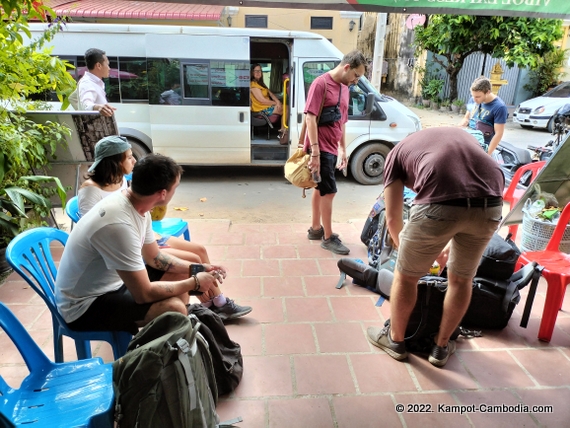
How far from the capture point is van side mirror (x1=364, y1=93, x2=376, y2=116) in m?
→ 5.93

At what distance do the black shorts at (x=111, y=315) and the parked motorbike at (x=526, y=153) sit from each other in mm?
4839

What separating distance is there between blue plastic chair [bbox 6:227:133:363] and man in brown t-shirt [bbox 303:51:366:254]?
2153mm

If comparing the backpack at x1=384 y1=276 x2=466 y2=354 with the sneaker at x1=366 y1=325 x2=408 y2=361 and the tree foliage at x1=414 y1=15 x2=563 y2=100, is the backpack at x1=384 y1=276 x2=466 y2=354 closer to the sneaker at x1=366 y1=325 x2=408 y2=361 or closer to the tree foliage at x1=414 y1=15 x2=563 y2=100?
the sneaker at x1=366 y1=325 x2=408 y2=361

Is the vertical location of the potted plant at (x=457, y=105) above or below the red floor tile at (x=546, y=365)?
above

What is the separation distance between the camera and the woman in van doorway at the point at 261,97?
6648mm

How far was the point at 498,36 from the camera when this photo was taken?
12.3 metres

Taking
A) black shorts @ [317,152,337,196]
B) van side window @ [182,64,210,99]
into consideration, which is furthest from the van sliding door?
black shorts @ [317,152,337,196]

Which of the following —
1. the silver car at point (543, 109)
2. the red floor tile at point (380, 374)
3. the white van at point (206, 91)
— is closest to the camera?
the red floor tile at point (380, 374)

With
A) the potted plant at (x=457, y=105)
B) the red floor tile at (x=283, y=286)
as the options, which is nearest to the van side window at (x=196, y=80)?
the red floor tile at (x=283, y=286)

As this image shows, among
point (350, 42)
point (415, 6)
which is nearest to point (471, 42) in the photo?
point (350, 42)

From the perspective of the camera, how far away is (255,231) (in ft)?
13.7

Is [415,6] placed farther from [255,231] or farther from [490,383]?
[255,231]

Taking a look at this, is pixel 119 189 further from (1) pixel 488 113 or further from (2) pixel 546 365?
(1) pixel 488 113

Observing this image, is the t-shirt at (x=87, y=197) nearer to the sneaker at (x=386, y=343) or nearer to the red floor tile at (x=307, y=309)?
the red floor tile at (x=307, y=309)
